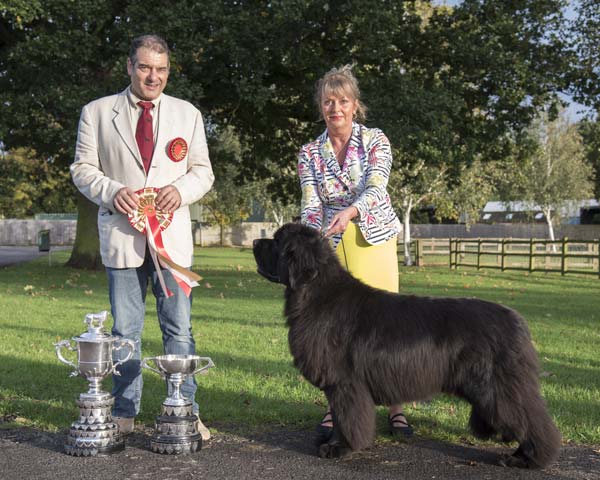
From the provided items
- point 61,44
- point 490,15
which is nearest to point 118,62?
point 61,44

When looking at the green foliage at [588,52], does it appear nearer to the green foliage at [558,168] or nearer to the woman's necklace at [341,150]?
Result: the woman's necklace at [341,150]

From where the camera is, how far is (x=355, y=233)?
500 cm

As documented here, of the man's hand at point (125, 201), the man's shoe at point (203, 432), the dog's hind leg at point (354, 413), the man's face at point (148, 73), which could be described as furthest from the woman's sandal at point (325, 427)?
the man's face at point (148, 73)

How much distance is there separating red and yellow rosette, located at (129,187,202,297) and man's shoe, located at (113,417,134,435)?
3.36 ft

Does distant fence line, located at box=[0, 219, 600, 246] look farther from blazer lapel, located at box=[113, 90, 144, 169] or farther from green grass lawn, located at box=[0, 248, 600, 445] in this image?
blazer lapel, located at box=[113, 90, 144, 169]

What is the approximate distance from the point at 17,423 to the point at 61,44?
14.1 meters

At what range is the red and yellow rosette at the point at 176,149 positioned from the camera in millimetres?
4734

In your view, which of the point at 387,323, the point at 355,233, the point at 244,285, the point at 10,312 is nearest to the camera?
the point at 387,323

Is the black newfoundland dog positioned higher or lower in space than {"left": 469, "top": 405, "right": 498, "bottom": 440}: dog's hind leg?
higher

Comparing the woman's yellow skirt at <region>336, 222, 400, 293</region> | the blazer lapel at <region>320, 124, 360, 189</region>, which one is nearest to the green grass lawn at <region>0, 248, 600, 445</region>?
the woman's yellow skirt at <region>336, 222, 400, 293</region>

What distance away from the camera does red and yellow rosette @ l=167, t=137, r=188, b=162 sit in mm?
4734

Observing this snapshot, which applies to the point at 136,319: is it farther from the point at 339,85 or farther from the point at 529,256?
the point at 529,256

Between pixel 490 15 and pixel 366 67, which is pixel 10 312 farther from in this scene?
pixel 490 15

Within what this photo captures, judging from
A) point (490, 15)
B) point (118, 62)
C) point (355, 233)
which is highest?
point (490, 15)
